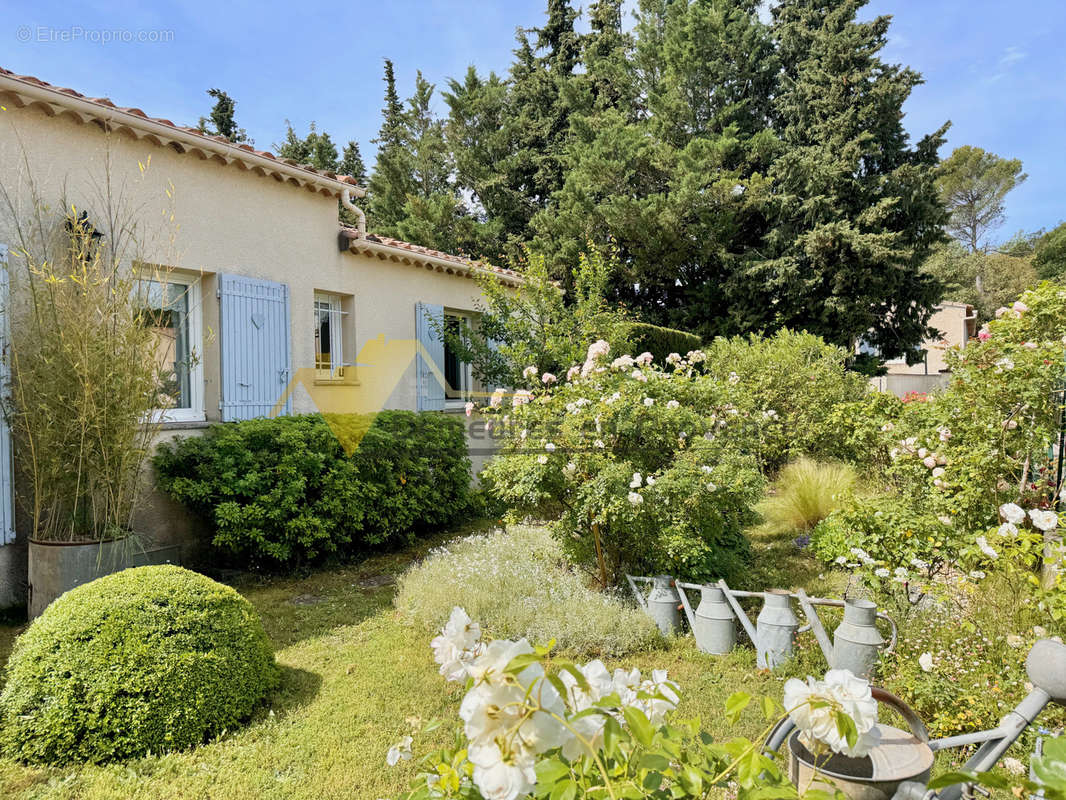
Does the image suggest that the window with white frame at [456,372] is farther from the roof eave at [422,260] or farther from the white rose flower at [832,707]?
Answer: the white rose flower at [832,707]

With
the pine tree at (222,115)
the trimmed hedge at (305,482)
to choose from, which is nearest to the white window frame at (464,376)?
the trimmed hedge at (305,482)

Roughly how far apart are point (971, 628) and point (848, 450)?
6393 millimetres

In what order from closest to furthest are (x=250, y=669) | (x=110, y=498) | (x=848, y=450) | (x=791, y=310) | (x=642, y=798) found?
1. (x=642, y=798)
2. (x=250, y=669)
3. (x=110, y=498)
4. (x=848, y=450)
5. (x=791, y=310)

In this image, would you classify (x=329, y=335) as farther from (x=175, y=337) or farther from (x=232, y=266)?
(x=175, y=337)

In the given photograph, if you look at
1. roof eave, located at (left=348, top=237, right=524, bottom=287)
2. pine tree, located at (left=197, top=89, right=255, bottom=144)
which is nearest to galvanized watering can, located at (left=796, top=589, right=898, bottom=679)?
roof eave, located at (left=348, top=237, right=524, bottom=287)

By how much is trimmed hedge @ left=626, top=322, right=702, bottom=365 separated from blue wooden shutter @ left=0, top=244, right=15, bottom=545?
29.2 feet

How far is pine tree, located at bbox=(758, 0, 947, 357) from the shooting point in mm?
15516

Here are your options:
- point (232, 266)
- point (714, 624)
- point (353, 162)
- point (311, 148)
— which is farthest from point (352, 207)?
point (353, 162)

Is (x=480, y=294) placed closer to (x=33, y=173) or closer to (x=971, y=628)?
(x=33, y=173)

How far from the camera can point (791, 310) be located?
1631 centimetres

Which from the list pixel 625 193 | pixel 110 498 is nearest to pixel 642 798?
pixel 110 498

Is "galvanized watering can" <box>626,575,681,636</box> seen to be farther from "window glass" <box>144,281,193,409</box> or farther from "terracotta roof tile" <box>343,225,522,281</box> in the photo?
"terracotta roof tile" <box>343,225,522,281</box>

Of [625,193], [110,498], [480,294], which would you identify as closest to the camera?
[110,498]

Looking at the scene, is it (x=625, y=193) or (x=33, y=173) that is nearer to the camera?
(x=33, y=173)
